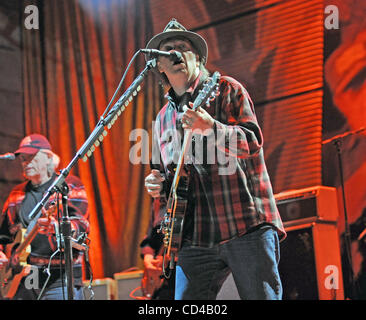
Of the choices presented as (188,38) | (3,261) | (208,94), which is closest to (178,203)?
(208,94)

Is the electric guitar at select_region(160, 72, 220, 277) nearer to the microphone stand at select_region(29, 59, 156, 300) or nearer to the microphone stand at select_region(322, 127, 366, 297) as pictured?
the microphone stand at select_region(29, 59, 156, 300)

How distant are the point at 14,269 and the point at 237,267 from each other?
2.30 metres

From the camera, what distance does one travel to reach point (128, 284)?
4.71 m

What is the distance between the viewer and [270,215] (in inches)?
83.8

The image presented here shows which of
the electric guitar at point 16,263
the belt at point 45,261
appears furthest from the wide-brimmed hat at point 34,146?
the belt at point 45,261

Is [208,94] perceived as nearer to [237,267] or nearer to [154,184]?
[154,184]

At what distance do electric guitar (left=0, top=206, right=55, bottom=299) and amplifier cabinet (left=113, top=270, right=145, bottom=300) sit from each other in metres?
1.07

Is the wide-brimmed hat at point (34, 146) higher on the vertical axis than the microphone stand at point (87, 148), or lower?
higher

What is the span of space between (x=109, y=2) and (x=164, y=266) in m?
3.79

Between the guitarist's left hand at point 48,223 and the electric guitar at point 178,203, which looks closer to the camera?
the electric guitar at point 178,203

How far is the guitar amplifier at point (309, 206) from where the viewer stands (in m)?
3.63

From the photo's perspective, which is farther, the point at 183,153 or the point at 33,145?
the point at 33,145

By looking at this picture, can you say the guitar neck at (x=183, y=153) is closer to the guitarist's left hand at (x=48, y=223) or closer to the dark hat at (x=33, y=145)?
the guitarist's left hand at (x=48, y=223)
